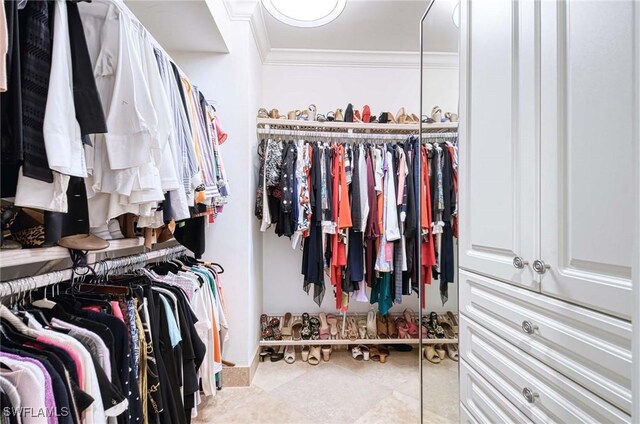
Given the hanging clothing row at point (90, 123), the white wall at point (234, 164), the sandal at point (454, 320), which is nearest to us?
the hanging clothing row at point (90, 123)

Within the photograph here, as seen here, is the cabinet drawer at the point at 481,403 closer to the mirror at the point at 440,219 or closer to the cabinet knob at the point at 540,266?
the mirror at the point at 440,219

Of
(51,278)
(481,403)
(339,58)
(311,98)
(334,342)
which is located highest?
(339,58)

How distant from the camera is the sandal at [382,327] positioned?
2.31 metres

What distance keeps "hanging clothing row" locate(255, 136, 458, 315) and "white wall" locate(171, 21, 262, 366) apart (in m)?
0.17

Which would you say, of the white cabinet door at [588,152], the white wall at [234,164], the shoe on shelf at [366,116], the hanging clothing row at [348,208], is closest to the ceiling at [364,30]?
the white wall at [234,164]

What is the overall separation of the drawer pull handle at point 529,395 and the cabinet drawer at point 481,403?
0.22 ft

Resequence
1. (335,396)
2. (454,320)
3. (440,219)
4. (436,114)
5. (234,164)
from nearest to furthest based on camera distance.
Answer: (454,320) → (436,114) → (440,219) → (335,396) → (234,164)

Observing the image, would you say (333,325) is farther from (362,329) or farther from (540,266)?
(540,266)

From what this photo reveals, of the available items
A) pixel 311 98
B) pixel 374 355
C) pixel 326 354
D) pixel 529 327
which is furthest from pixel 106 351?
pixel 311 98

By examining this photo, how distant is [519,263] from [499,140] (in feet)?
1.21

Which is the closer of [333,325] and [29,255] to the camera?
[29,255]

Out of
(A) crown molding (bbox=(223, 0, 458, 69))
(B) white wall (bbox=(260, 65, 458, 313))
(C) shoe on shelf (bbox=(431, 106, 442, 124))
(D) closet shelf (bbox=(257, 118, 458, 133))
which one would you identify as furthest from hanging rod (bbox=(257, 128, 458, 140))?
(C) shoe on shelf (bbox=(431, 106, 442, 124))

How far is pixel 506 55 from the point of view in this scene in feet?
2.69

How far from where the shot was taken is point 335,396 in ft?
5.86
